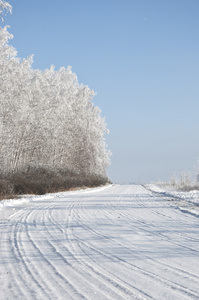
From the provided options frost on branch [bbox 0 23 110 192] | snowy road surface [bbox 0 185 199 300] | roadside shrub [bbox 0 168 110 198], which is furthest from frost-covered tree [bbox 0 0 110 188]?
snowy road surface [bbox 0 185 199 300]

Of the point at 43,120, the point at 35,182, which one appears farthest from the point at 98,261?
the point at 43,120

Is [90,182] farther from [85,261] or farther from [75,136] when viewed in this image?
[85,261]

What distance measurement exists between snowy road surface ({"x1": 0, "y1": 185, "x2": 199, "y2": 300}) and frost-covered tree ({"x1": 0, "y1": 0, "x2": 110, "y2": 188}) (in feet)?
36.8

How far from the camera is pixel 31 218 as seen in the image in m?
9.30

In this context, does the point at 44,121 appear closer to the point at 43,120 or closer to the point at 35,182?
the point at 43,120

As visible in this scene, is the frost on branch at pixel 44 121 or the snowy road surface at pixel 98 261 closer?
the snowy road surface at pixel 98 261

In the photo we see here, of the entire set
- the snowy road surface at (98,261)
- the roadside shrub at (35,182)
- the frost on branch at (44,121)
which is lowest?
the snowy road surface at (98,261)

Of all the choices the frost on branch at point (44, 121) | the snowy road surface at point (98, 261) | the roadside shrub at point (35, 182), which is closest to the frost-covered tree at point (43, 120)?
the frost on branch at point (44, 121)

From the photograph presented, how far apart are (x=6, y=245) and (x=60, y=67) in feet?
139

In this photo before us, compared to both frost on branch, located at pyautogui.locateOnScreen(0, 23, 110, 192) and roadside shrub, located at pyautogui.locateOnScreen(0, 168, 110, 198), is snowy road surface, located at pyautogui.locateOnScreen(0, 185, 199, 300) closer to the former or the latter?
roadside shrub, located at pyautogui.locateOnScreen(0, 168, 110, 198)

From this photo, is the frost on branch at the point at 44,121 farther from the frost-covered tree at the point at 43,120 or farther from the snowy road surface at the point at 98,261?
the snowy road surface at the point at 98,261

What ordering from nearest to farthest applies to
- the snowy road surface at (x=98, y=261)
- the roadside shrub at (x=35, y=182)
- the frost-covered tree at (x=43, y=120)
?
1. the snowy road surface at (x=98, y=261)
2. the roadside shrub at (x=35, y=182)
3. the frost-covered tree at (x=43, y=120)

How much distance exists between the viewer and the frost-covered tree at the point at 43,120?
25.1 meters

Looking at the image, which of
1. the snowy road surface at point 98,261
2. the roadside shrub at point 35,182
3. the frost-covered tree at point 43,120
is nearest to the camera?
the snowy road surface at point 98,261
